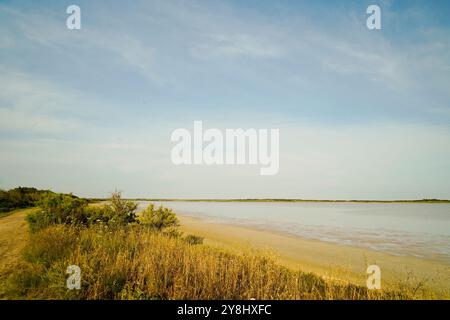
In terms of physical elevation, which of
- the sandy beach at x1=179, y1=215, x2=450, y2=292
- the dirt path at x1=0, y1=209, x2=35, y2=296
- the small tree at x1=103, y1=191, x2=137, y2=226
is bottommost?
the sandy beach at x1=179, y1=215, x2=450, y2=292

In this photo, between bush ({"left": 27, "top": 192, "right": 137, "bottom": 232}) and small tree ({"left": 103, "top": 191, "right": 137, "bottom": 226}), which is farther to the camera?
small tree ({"left": 103, "top": 191, "right": 137, "bottom": 226})

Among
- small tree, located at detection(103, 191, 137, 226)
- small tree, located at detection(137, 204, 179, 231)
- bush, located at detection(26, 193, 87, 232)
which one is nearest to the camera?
bush, located at detection(26, 193, 87, 232)

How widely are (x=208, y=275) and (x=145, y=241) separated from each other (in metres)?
3.50

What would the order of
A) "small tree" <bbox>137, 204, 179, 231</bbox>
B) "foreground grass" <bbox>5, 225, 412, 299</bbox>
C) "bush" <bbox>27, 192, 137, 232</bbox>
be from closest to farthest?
"foreground grass" <bbox>5, 225, 412, 299</bbox> → "bush" <bbox>27, 192, 137, 232</bbox> → "small tree" <bbox>137, 204, 179, 231</bbox>

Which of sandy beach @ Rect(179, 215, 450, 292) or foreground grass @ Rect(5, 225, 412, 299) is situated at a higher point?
foreground grass @ Rect(5, 225, 412, 299)

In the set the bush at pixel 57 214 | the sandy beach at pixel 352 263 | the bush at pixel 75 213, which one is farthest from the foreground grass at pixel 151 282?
the bush at pixel 75 213

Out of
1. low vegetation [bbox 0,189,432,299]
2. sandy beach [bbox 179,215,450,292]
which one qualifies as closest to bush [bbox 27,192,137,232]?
low vegetation [bbox 0,189,432,299]

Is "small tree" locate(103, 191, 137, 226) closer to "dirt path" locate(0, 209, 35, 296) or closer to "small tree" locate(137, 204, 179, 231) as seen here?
"small tree" locate(137, 204, 179, 231)

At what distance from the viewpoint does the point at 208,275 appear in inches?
264

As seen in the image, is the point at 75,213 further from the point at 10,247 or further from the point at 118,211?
the point at 10,247

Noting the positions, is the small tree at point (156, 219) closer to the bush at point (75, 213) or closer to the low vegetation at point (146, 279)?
the bush at point (75, 213)
